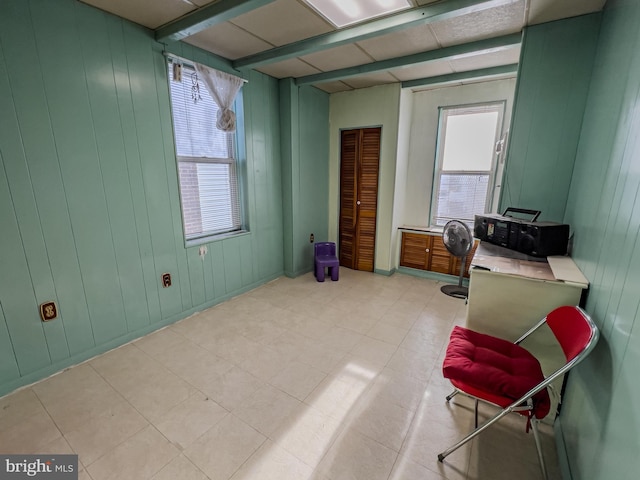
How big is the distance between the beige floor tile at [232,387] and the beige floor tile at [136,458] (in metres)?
0.35

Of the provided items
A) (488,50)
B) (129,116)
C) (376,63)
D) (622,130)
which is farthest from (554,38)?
(129,116)

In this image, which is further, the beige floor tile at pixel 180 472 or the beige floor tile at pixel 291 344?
the beige floor tile at pixel 291 344

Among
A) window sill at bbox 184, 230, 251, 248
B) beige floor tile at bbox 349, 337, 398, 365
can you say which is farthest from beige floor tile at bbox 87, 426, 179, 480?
window sill at bbox 184, 230, 251, 248

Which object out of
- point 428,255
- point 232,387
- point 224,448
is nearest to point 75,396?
point 232,387

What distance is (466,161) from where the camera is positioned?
143 inches

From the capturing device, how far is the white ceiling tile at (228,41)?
2.25m

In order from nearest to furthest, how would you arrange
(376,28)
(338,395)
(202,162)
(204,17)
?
(338,395), (204,17), (376,28), (202,162)

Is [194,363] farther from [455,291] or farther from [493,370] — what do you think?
[455,291]

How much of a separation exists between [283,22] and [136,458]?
2921 millimetres

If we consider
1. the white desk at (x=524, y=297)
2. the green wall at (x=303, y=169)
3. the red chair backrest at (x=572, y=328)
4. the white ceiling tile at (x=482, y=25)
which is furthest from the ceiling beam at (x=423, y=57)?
the red chair backrest at (x=572, y=328)

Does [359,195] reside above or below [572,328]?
above

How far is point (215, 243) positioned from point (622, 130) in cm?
308

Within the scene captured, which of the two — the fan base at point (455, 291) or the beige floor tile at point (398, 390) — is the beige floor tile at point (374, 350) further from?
the fan base at point (455, 291)

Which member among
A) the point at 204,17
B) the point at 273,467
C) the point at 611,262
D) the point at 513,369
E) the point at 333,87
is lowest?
the point at 273,467
